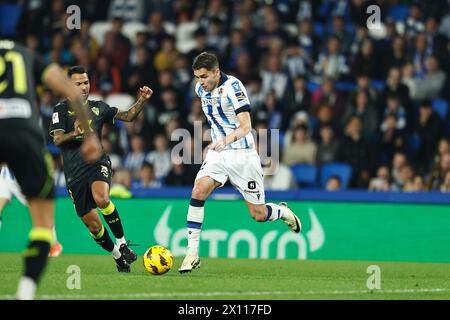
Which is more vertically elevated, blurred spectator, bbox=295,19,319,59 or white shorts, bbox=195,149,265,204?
blurred spectator, bbox=295,19,319,59

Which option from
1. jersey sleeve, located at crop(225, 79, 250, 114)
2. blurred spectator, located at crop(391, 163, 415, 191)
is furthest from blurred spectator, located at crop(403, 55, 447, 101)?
jersey sleeve, located at crop(225, 79, 250, 114)

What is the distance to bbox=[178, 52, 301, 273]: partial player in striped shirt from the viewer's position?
435 inches

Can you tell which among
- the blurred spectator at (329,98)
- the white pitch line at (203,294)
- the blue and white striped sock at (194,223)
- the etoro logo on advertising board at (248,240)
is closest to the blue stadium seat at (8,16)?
the blurred spectator at (329,98)

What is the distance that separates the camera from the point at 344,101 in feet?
57.7

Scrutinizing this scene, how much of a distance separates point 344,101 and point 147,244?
14.7ft

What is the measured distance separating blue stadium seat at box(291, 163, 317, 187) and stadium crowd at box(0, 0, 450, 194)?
0.11ft

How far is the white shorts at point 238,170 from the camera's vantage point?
11289mm

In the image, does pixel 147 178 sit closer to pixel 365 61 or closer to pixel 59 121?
pixel 365 61

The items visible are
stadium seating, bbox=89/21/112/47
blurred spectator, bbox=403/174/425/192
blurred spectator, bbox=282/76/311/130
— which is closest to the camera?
blurred spectator, bbox=403/174/425/192

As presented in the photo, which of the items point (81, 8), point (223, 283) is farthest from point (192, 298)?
point (81, 8)

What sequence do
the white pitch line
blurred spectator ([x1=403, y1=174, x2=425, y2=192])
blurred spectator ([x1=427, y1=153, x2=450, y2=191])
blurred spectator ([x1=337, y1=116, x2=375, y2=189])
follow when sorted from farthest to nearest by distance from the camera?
blurred spectator ([x1=337, y1=116, x2=375, y2=189])
blurred spectator ([x1=403, y1=174, x2=425, y2=192])
blurred spectator ([x1=427, y1=153, x2=450, y2=191])
the white pitch line

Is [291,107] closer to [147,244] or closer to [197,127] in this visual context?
[197,127]

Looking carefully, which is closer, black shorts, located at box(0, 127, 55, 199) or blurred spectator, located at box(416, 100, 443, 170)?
black shorts, located at box(0, 127, 55, 199)

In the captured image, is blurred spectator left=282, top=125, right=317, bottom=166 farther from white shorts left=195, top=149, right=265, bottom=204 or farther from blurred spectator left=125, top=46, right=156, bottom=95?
white shorts left=195, top=149, right=265, bottom=204
